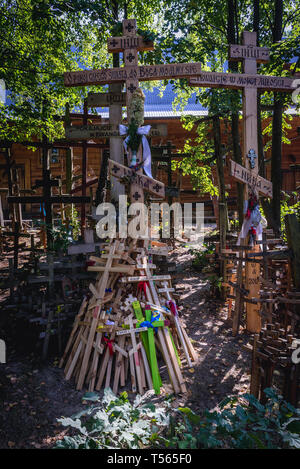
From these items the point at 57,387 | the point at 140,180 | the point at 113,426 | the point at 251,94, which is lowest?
the point at 57,387

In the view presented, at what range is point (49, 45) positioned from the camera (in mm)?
7781

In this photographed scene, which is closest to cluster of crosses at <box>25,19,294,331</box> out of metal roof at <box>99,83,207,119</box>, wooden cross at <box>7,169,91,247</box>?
wooden cross at <box>7,169,91,247</box>

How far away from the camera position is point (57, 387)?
15.8ft

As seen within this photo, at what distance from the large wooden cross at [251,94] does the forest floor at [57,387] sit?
903mm

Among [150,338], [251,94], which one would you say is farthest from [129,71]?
[150,338]

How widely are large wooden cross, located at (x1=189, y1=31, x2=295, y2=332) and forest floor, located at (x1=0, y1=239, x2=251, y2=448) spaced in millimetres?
903

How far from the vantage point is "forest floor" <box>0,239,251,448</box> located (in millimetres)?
3943

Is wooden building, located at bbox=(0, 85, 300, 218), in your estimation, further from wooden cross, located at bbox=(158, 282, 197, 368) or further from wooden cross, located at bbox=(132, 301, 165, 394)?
wooden cross, located at bbox=(132, 301, 165, 394)

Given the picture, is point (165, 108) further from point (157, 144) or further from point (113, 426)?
point (113, 426)

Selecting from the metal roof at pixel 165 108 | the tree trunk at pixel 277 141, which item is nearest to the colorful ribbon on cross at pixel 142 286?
the tree trunk at pixel 277 141

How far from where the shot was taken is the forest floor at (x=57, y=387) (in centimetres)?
394

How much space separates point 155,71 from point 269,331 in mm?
4543

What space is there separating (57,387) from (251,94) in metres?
5.84

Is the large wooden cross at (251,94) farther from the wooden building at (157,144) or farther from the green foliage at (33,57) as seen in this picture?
the wooden building at (157,144)
